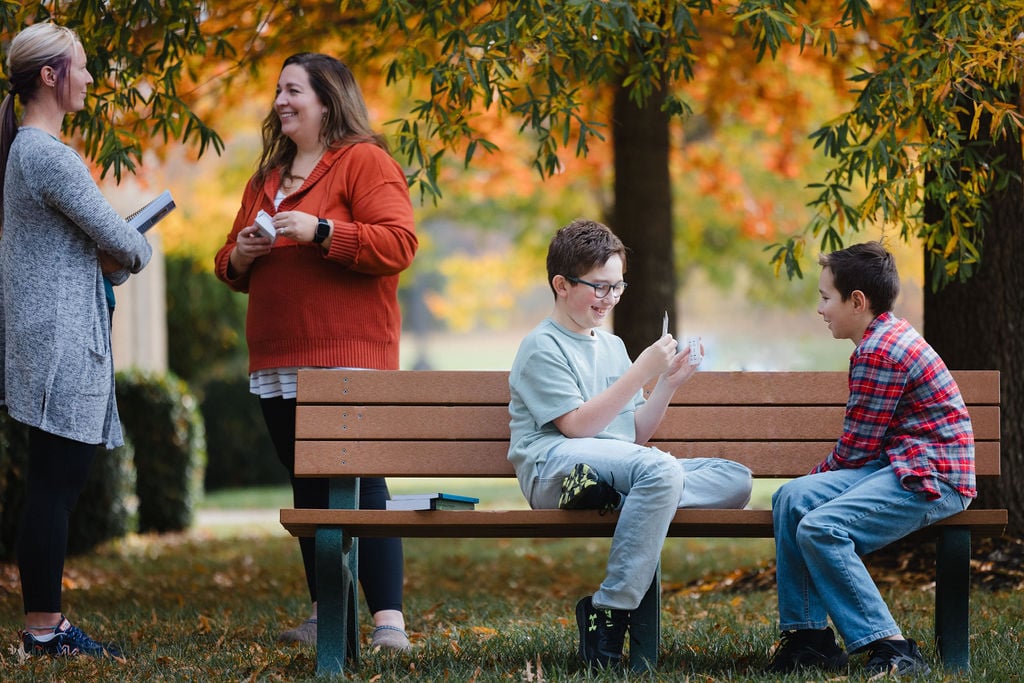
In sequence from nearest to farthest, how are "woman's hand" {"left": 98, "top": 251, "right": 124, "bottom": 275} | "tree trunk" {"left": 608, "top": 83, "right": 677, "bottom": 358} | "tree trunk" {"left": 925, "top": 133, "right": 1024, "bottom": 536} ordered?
"woman's hand" {"left": 98, "top": 251, "right": 124, "bottom": 275} < "tree trunk" {"left": 925, "top": 133, "right": 1024, "bottom": 536} < "tree trunk" {"left": 608, "top": 83, "right": 677, "bottom": 358}

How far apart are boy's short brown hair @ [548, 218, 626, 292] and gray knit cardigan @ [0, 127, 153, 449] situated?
1.42 metres

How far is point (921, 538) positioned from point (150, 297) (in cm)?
1082

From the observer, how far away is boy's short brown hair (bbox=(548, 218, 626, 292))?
155 inches

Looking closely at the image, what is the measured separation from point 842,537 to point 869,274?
834 millimetres

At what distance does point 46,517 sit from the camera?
13.4 ft

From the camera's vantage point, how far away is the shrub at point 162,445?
10.4 m

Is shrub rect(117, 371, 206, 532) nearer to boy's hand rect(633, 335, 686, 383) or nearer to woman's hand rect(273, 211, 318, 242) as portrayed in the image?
woman's hand rect(273, 211, 318, 242)

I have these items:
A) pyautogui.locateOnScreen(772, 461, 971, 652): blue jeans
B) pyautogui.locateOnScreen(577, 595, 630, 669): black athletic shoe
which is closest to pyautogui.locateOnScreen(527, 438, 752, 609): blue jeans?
pyautogui.locateOnScreen(577, 595, 630, 669): black athletic shoe

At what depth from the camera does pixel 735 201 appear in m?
13.9

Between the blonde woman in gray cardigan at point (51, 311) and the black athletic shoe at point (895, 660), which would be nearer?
the black athletic shoe at point (895, 660)

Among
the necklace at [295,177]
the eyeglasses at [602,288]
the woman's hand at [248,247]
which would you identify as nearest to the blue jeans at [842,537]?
the eyeglasses at [602,288]

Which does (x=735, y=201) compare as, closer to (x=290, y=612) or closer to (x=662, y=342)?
(x=290, y=612)

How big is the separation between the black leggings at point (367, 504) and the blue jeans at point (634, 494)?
2.69 ft

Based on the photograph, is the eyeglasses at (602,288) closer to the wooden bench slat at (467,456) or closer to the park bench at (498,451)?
the park bench at (498,451)
